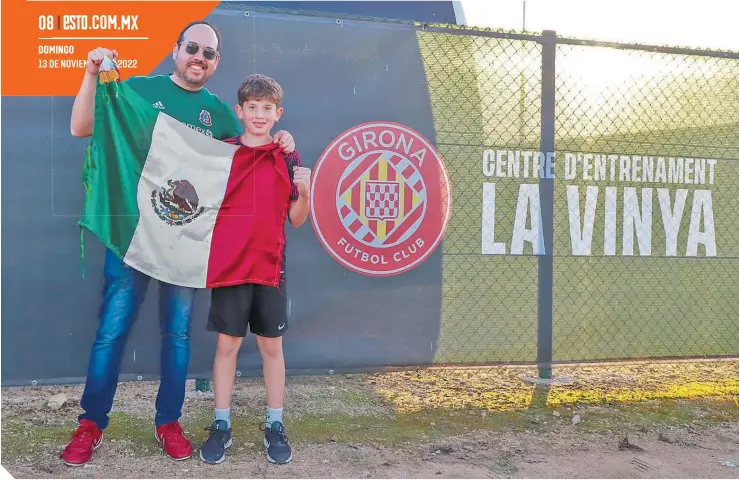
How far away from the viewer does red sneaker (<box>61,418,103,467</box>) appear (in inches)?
117

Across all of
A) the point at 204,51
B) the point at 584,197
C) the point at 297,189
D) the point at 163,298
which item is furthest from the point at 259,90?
the point at 584,197

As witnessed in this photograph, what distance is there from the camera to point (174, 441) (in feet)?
10.1

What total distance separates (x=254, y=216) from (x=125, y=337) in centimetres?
83

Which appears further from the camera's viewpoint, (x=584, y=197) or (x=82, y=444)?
(x=584, y=197)

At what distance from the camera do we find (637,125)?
438cm

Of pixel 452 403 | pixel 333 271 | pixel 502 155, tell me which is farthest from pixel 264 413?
pixel 502 155

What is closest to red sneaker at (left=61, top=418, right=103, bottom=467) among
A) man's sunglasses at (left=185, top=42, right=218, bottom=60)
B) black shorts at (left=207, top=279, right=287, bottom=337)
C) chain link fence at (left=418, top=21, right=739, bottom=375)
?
black shorts at (left=207, top=279, right=287, bottom=337)

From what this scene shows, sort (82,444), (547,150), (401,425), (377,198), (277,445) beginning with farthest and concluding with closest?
(547,150), (377,198), (401,425), (277,445), (82,444)

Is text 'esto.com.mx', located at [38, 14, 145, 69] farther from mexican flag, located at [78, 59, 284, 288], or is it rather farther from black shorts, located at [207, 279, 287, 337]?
black shorts, located at [207, 279, 287, 337]

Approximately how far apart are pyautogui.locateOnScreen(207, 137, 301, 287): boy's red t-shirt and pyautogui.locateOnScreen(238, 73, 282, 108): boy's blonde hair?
0.71 ft

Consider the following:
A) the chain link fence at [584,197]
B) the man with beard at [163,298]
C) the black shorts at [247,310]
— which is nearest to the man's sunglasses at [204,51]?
the man with beard at [163,298]

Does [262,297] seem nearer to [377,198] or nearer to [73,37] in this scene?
[377,198]

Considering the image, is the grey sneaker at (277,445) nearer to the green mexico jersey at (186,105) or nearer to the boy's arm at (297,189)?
the boy's arm at (297,189)

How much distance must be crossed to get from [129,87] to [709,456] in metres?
3.47
